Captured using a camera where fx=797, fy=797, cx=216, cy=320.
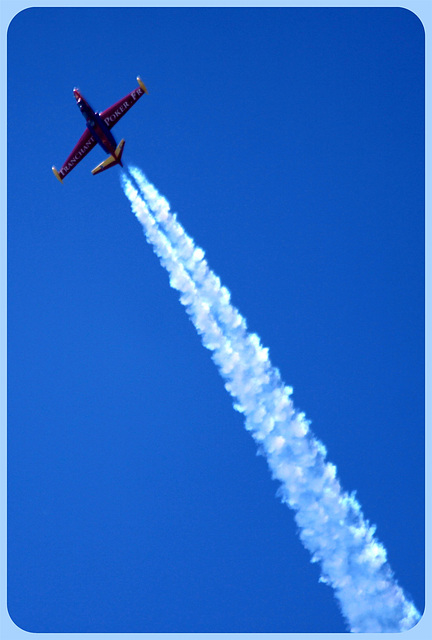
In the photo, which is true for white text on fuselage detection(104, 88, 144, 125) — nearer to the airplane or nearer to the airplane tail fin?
the airplane

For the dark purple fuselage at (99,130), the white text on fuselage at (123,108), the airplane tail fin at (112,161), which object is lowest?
the airplane tail fin at (112,161)

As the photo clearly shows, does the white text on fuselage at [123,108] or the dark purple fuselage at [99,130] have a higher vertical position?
the white text on fuselage at [123,108]

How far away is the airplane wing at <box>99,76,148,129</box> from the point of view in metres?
36.3

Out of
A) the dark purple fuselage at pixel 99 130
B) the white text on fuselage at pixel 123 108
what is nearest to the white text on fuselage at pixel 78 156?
the dark purple fuselage at pixel 99 130

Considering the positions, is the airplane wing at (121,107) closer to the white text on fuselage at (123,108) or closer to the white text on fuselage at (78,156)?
the white text on fuselage at (123,108)

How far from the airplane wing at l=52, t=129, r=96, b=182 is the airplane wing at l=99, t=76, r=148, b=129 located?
1.21 m

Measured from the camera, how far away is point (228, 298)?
35750 mm

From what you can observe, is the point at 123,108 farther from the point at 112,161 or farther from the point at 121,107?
the point at 112,161

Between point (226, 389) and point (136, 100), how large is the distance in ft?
46.0

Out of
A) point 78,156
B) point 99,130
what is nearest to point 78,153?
Answer: point 78,156

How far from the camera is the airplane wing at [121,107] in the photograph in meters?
36.3

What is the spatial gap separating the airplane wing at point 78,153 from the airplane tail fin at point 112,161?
137 cm

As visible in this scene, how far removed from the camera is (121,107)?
3656 centimetres

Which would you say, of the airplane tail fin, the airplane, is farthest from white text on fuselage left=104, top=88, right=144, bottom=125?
the airplane tail fin
